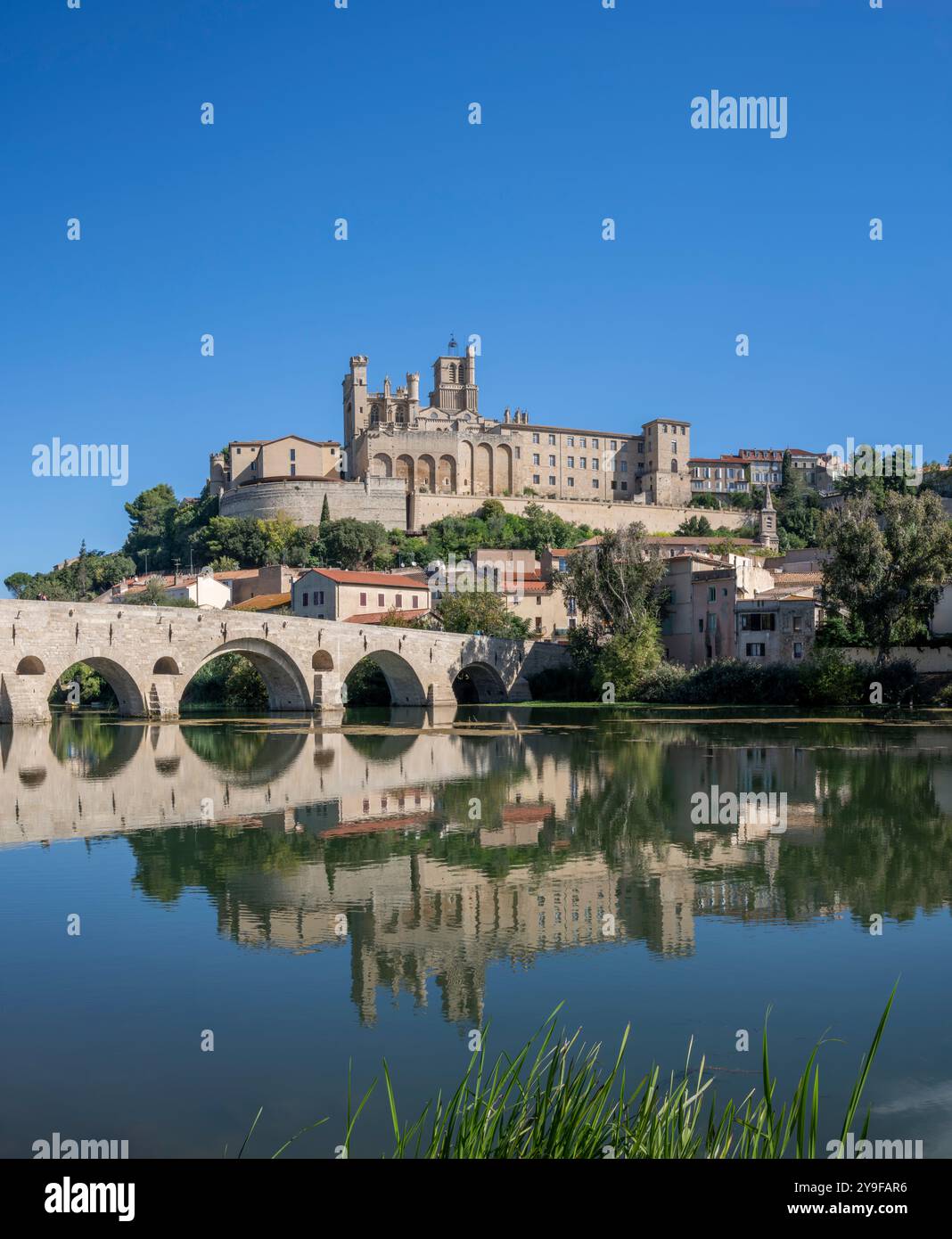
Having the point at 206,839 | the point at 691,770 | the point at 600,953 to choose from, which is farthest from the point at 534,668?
the point at 600,953

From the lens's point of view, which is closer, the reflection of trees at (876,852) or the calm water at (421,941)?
the calm water at (421,941)

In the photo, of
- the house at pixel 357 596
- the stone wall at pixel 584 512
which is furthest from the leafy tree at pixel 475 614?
the stone wall at pixel 584 512

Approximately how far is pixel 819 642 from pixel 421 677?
706 inches

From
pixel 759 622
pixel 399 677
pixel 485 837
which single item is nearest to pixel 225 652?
pixel 399 677

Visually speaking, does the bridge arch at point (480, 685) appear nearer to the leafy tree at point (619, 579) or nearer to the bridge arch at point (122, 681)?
the leafy tree at point (619, 579)

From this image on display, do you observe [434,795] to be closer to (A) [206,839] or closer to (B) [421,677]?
(A) [206,839]

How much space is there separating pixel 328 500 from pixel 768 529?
37251 millimetres

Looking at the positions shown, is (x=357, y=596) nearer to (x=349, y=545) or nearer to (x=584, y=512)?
(x=349, y=545)

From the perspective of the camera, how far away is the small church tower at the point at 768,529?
90750mm

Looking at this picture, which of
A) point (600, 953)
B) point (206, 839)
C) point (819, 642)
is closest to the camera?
point (600, 953)

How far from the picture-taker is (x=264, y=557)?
90438 millimetres

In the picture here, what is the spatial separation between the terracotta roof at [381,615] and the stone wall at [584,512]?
1251 inches
